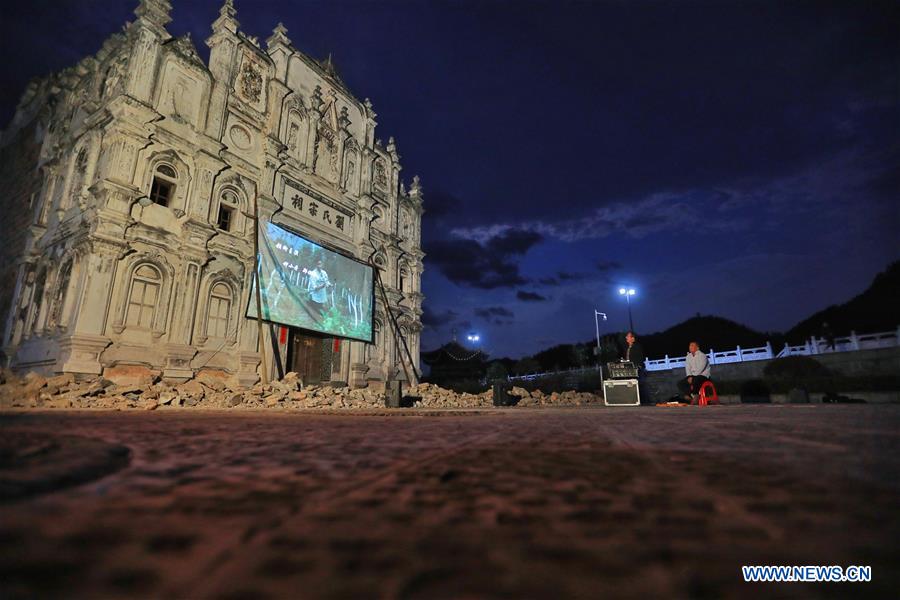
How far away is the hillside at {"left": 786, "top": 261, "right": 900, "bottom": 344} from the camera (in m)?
25.8

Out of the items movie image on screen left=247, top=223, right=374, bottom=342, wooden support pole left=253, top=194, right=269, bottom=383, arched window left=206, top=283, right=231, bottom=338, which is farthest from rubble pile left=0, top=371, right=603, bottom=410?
movie image on screen left=247, top=223, right=374, bottom=342

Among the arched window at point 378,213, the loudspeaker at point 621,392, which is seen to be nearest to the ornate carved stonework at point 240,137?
the arched window at point 378,213

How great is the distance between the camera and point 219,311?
11094 mm

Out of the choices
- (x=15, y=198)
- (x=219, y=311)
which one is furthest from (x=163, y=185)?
(x=15, y=198)

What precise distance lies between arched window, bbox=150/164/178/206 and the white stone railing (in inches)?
849

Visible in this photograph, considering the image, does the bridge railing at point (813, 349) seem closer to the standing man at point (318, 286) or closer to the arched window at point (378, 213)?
the standing man at point (318, 286)

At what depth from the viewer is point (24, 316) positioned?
10.7 metres

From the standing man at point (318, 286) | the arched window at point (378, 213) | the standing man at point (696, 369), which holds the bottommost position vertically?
the standing man at point (696, 369)

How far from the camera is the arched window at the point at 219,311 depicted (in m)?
10.8

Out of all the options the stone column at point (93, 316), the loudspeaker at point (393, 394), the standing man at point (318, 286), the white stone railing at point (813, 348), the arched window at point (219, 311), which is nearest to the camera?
the stone column at point (93, 316)

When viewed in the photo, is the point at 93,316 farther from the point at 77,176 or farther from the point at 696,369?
the point at 696,369

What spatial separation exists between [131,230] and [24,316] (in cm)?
475

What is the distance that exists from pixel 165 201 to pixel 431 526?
13.2 metres

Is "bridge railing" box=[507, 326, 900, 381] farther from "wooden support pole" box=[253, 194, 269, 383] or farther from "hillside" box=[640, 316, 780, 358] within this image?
"hillside" box=[640, 316, 780, 358]
